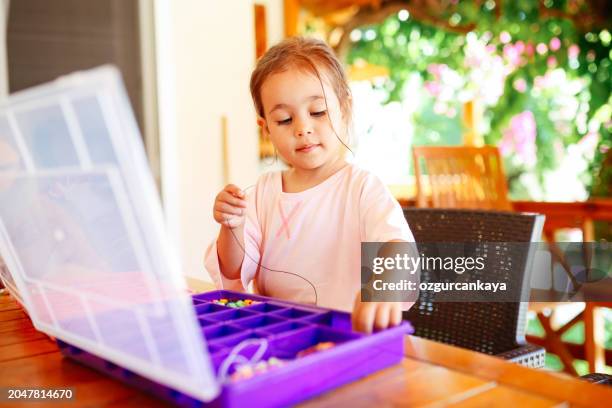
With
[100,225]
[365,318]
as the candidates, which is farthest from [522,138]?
[100,225]

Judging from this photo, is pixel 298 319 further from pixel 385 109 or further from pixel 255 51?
pixel 385 109

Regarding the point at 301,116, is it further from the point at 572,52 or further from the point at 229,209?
the point at 572,52

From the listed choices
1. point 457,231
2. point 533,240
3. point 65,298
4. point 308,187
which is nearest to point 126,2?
point 308,187

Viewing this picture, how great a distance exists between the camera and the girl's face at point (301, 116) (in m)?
1.13

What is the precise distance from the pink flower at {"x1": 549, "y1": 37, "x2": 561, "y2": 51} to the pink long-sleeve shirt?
2558 millimetres

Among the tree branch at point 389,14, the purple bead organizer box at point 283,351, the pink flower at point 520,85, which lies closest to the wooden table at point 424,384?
the purple bead organizer box at point 283,351

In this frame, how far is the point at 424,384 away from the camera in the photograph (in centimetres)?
58

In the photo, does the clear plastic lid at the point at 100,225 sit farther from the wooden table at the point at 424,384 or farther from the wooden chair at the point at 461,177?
the wooden chair at the point at 461,177

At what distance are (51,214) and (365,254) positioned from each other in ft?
2.16

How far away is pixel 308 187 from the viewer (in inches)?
50.1

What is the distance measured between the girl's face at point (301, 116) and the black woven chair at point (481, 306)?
1.07ft

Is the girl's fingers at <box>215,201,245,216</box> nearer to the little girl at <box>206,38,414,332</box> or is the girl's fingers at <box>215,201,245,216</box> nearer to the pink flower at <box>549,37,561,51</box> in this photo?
the little girl at <box>206,38,414,332</box>

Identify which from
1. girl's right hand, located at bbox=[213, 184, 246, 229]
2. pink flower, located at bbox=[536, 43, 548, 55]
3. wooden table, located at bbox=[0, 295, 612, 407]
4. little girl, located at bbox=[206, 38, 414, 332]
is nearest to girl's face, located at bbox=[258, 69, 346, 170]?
little girl, located at bbox=[206, 38, 414, 332]

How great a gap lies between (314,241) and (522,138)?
300 cm
